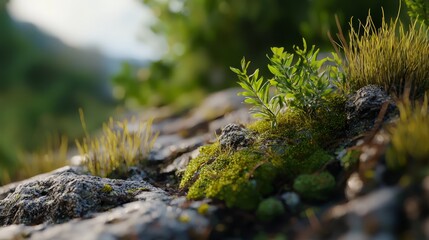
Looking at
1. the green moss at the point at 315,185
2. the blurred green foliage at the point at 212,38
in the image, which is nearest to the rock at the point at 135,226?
the green moss at the point at 315,185

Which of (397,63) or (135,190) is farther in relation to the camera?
(397,63)

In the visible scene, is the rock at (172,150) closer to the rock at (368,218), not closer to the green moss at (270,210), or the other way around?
the green moss at (270,210)

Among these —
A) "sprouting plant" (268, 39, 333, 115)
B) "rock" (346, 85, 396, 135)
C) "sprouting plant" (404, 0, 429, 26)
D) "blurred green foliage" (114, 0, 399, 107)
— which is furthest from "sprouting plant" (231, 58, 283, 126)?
"blurred green foliage" (114, 0, 399, 107)

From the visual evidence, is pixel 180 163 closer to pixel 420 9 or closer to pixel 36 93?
pixel 420 9

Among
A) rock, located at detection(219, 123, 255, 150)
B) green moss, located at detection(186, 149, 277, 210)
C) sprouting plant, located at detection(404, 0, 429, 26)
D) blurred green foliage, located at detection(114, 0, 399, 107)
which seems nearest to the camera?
green moss, located at detection(186, 149, 277, 210)

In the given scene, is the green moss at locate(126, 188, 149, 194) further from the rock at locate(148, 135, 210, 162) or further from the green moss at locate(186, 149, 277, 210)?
the rock at locate(148, 135, 210, 162)

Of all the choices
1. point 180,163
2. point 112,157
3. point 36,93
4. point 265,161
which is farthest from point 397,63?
point 36,93

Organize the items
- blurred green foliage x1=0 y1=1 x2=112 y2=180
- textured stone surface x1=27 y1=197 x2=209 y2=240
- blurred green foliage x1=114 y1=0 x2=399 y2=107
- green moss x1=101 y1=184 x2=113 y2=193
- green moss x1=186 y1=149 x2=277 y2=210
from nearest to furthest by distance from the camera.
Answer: textured stone surface x1=27 y1=197 x2=209 y2=240 → green moss x1=186 y1=149 x2=277 y2=210 → green moss x1=101 y1=184 x2=113 y2=193 → blurred green foliage x1=114 y1=0 x2=399 y2=107 → blurred green foliage x1=0 y1=1 x2=112 y2=180
